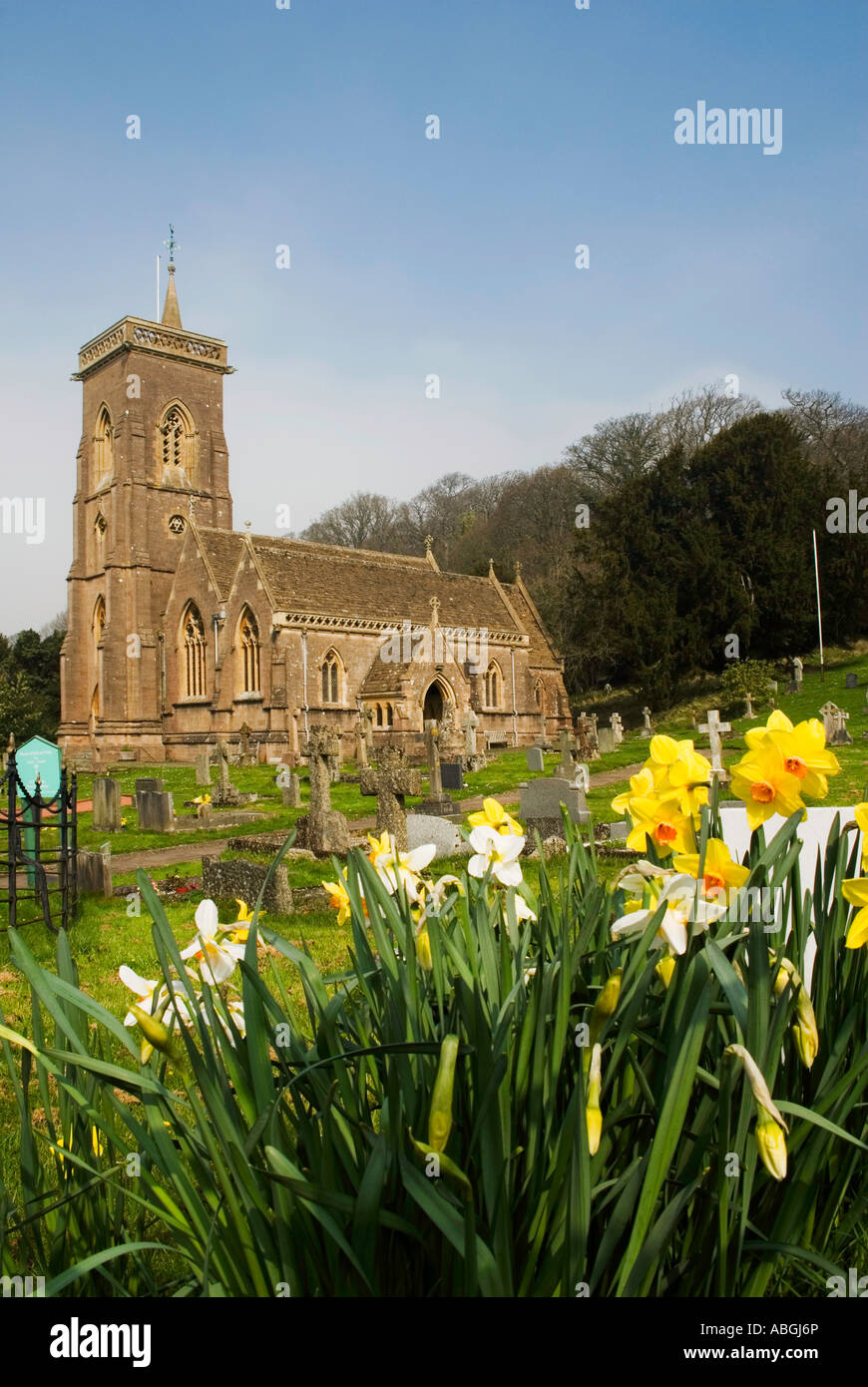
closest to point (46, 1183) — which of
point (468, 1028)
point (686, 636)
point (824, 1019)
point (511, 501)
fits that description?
point (468, 1028)

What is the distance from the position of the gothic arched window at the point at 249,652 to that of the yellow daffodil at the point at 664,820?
113 feet

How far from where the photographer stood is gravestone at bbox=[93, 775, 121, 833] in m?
17.4

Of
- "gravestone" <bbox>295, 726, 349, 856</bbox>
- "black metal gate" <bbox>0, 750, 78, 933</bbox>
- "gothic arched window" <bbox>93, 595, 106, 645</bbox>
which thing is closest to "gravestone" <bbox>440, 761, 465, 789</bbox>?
"gravestone" <bbox>295, 726, 349, 856</bbox>

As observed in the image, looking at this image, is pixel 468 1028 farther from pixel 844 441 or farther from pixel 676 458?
pixel 844 441

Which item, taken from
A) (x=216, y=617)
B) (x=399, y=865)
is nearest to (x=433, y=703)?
(x=216, y=617)

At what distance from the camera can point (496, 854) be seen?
229cm

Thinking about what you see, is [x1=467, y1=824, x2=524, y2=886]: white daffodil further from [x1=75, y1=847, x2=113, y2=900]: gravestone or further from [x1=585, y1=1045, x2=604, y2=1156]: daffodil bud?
[x1=75, y1=847, x2=113, y2=900]: gravestone

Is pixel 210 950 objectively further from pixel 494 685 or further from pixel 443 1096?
pixel 494 685

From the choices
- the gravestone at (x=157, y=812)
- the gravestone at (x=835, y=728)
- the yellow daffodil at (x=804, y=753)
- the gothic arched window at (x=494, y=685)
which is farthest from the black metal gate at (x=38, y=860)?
the gothic arched window at (x=494, y=685)

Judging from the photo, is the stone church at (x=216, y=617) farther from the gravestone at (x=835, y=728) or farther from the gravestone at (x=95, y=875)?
the gravestone at (x=95, y=875)

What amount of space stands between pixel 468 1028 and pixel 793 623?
38999 mm

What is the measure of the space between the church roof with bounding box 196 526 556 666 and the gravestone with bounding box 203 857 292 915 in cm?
2556

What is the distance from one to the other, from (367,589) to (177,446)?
42.7 ft
